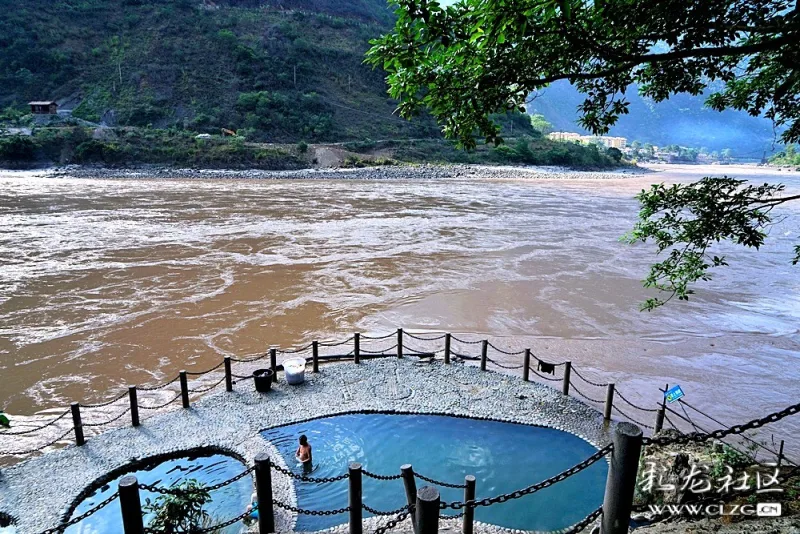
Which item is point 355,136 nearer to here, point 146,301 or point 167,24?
point 167,24

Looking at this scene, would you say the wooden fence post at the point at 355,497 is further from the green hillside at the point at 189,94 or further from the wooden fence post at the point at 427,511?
the green hillside at the point at 189,94

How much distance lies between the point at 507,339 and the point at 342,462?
7.10 m

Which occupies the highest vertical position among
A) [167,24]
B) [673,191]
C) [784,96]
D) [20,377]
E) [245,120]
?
[167,24]

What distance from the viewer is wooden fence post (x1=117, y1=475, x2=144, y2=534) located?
3922 millimetres

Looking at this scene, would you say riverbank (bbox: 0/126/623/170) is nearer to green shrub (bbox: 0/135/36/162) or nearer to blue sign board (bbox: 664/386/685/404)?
green shrub (bbox: 0/135/36/162)

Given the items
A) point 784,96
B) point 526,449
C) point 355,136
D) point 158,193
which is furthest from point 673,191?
point 355,136

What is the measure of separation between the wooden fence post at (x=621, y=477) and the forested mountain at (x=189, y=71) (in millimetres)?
70372

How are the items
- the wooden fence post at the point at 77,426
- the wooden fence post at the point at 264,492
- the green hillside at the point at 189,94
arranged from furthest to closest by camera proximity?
the green hillside at the point at 189,94 → the wooden fence post at the point at 77,426 → the wooden fence post at the point at 264,492

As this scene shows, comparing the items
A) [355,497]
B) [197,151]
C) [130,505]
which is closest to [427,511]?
[355,497]

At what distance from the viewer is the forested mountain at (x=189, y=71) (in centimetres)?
7019

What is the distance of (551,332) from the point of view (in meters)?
13.8

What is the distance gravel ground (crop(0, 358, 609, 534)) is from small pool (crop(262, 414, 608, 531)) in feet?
0.78

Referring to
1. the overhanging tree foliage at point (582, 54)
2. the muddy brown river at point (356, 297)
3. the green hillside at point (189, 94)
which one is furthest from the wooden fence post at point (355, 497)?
the green hillside at point (189, 94)

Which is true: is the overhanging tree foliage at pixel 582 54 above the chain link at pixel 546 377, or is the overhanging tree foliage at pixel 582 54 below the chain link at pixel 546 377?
above
